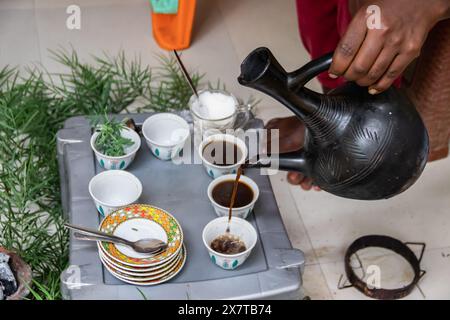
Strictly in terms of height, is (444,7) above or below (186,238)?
above

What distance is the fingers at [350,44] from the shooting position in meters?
1.16

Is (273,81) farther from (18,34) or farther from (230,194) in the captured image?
(18,34)

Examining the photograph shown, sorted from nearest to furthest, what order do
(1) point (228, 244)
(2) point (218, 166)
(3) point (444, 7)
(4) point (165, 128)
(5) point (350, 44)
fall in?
(5) point (350, 44)
(3) point (444, 7)
(1) point (228, 244)
(2) point (218, 166)
(4) point (165, 128)

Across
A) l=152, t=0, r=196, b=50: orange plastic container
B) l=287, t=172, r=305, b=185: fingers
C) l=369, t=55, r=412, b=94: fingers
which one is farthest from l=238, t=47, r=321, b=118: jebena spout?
l=152, t=0, r=196, b=50: orange plastic container

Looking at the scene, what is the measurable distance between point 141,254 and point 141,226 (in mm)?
75

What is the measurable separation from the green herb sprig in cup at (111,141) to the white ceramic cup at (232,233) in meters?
0.29

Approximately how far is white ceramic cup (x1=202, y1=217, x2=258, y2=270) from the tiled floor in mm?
376

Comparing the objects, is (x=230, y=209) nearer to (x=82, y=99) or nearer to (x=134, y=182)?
(x=134, y=182)

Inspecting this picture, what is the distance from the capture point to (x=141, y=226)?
1.42m

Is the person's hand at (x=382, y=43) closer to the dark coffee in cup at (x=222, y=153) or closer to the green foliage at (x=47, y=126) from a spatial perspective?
the dark coffee in cup at (x=222, y=153)

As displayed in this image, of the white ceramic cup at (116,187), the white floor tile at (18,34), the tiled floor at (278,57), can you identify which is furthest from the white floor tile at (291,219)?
the white floor tile at (18,34)

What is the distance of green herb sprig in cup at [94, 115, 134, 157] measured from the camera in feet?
5.02

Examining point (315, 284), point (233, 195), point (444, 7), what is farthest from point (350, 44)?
point (315, 284)

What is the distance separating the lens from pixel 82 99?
1.96 metres
